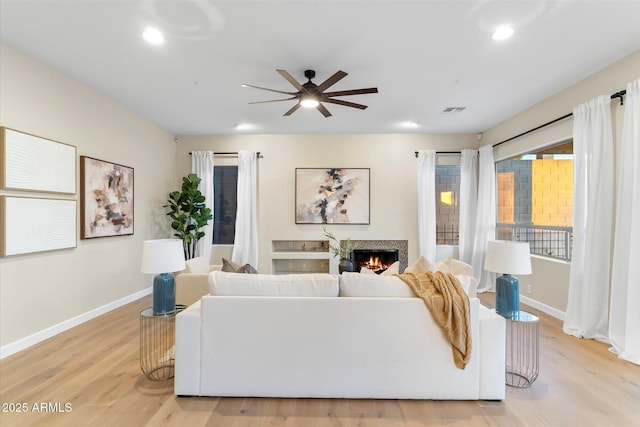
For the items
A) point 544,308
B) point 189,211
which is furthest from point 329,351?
point 189,211

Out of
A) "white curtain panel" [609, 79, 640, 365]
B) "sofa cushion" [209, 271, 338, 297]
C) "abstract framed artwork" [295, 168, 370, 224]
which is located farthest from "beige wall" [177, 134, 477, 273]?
"sofa cushion" [209, 271, 338, 297]

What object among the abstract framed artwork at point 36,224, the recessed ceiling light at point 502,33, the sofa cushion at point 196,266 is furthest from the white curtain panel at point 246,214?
the recessed ceiling light at point 502,33

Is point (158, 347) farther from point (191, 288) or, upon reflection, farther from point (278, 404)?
point (278, 404)

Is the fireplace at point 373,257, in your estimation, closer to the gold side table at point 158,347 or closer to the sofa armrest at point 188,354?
the gold side table at point 158,347

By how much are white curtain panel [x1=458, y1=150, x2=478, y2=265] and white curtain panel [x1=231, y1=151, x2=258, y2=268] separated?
3.83 m

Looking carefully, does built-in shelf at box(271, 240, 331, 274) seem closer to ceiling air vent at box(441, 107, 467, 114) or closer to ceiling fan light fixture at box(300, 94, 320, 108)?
ceiling air vent at box(441, 107, 467, 114)

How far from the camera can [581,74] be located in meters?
3.68

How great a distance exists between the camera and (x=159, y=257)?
260 cm

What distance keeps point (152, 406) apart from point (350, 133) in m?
5.23

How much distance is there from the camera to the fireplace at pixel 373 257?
6.29 metres

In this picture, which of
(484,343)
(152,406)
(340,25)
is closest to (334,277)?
(484,343)

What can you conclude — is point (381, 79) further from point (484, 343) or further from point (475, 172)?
point (475, 172)

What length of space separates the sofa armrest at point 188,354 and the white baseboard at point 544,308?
4245 millimetres

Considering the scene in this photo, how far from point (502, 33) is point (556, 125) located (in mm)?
2110
